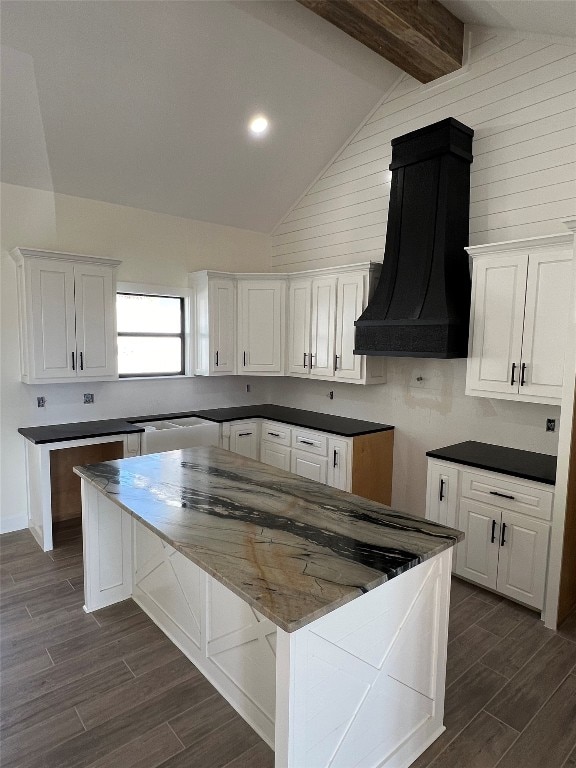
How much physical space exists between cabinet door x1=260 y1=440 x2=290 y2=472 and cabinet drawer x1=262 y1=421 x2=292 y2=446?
1.9 inches

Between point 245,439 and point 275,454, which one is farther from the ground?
point 245,439

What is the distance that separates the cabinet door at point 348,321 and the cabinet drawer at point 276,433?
75 centimetres

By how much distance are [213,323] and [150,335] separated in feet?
2.18

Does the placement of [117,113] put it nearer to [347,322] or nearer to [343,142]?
[343,142]

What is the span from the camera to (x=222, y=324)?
4926 millimetres

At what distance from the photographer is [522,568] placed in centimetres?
289

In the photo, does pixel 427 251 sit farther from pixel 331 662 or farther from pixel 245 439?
pixel 331 662

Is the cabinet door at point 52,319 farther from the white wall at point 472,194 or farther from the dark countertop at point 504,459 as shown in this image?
the dark countertop at point 504,459

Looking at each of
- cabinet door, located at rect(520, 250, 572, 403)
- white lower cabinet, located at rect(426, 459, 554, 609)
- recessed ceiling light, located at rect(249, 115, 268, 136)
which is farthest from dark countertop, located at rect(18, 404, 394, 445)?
recessed ceiling light, located at rect(249, 115, 268, 136)

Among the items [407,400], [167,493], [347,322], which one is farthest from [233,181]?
[167,493]

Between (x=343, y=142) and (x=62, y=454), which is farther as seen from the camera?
(x=343, y=142)

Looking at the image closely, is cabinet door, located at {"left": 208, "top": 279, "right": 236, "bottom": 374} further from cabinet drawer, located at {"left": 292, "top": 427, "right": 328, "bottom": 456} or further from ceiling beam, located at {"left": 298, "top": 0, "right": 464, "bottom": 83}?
ceiling beam, located at {"left": 298, "top": 0, "right": 464, "bottom": 83}

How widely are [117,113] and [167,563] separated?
10.8 ft

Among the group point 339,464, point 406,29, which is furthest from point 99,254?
point 406,29
